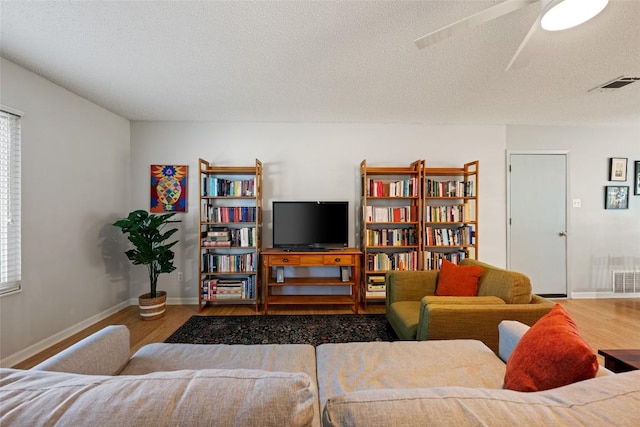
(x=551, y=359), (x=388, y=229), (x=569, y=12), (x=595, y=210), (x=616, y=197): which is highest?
(x=569, y=12)

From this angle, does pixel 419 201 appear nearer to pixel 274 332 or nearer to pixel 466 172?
pixel 466 172

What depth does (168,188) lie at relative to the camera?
12.1 ft

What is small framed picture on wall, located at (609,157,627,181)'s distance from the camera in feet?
12.8

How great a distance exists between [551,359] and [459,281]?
62.1 inches

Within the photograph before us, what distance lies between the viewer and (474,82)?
260 cm

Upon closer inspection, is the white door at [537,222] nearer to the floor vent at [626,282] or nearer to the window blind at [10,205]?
the floor vent at [626,282]

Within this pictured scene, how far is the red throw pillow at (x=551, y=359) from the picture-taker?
0.82 meters

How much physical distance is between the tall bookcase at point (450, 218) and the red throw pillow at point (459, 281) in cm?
103

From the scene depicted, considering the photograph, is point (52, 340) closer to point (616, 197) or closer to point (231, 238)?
point (231, 238)

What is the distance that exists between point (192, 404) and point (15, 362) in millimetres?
3019

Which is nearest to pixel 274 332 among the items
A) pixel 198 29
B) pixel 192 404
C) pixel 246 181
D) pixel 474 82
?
pixel 246 181

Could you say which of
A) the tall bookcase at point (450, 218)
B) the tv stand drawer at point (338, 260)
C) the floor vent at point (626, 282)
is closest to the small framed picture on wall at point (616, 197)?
the floor vent at point (626, 282)

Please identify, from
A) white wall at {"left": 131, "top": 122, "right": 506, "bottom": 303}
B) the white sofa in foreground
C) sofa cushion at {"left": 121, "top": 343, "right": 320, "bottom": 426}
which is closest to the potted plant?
white wall at {"left": 131, "top": 122, "right": 506, "bottom": 303}

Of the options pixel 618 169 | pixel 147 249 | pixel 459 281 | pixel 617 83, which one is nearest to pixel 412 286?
pixel 459 281
